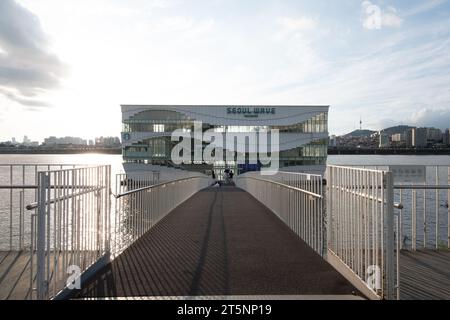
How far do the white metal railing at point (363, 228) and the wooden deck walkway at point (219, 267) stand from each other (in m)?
0.29

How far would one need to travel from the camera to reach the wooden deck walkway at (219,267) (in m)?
5.24

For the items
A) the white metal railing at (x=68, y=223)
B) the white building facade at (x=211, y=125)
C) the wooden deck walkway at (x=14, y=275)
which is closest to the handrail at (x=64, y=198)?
the white metal railing at (x=68, y=223)

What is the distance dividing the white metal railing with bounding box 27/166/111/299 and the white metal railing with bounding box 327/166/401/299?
12.3 ft

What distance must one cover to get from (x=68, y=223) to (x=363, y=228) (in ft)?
12.8

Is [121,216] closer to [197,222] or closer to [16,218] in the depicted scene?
[197,222]

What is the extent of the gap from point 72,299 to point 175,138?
68.6 metres

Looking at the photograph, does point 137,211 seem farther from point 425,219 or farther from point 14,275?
point 425,219

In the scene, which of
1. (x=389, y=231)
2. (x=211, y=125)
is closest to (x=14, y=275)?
(x=389, y=231)

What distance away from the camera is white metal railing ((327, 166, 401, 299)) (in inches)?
188

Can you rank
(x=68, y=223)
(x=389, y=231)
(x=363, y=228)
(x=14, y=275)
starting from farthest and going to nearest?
(x=14, y=275), (x=363, y=228), (x=68, y=223), (x=389, y=231)

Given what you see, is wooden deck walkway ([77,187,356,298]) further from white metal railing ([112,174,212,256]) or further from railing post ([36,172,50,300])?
railing post ([36,172,50,300])

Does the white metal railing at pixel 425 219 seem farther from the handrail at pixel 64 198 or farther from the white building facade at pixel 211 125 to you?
the white building facade at pixel 211 125

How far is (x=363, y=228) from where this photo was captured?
5488 mm
